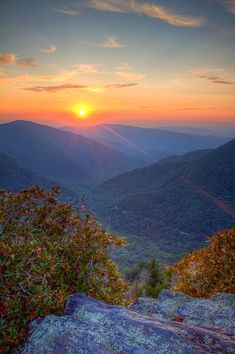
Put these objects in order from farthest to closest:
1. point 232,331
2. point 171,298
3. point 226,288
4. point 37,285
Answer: point 226,288
point 171,298
point 232,331
point 37,285

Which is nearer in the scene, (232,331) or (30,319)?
(30,319)

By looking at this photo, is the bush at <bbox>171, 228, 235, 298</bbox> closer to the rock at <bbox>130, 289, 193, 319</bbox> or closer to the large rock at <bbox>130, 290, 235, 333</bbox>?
the large rock at <bbox>130, 290, 235, 333</bbox>

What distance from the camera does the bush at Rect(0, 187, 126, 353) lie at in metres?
10.6

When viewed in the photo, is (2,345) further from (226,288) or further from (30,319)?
(226,288)

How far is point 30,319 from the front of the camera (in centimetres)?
1069

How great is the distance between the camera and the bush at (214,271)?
2015 centimetres

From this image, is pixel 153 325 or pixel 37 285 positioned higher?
pixel 37 285

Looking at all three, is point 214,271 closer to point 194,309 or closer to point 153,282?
point 194,309

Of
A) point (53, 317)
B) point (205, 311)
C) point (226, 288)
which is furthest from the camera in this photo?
point (226, 288)

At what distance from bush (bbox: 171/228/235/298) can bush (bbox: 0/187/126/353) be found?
6727mm

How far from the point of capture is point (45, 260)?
1180 centimetres

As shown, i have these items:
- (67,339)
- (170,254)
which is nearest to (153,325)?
(67,339)

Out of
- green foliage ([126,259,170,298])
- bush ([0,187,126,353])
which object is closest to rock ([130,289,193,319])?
bush ([0,187,126,353])

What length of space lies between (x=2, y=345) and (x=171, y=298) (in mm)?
9114
